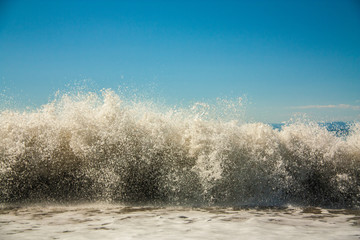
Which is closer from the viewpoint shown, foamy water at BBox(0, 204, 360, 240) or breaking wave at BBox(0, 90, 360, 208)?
foamy water at BBox(0, 204, 360, 240)

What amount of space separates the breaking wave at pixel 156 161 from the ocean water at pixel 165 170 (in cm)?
2

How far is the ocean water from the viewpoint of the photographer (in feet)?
15.0

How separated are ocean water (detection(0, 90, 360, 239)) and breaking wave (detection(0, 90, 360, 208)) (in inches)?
0.7

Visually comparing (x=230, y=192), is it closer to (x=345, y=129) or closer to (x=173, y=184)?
(x=173, y=184)

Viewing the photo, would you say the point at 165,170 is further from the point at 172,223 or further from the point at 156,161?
the point at 172,223

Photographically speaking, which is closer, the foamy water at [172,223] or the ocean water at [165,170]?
the foamy water at [172,223]

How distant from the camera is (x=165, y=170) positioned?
527cm

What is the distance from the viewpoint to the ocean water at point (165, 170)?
457 centimetres

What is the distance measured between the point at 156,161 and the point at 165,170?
245 mm

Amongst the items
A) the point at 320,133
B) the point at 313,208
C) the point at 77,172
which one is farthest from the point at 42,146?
the point at 320,133

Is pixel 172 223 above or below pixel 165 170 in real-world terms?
below

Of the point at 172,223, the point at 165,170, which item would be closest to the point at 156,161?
the point at 165,170

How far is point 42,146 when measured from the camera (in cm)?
502

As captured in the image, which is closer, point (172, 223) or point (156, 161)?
point (172, 223)
